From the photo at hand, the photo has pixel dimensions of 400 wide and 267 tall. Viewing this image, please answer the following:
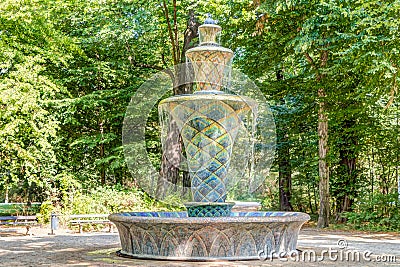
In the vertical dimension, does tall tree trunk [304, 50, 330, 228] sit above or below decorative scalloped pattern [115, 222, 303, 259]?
above

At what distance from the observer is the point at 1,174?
21.0 meters

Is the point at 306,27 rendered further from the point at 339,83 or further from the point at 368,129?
the point at 368,129

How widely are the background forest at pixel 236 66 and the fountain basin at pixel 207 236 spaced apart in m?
6.67

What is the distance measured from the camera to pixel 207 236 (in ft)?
26.2

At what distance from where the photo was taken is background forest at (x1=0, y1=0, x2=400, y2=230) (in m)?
14.8

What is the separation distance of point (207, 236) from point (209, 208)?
5.49 feet

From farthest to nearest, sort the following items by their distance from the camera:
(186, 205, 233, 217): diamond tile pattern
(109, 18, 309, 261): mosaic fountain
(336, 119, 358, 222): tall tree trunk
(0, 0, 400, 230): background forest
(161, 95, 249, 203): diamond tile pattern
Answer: (336, 119, 358, 222): tall tree trunk < (0, 0, 400, 230): background forest < (161, 95, 249, 203): diamond tile pattern < (186, 205, 233, 217): diamond tile pattern < (109, 18, 309, 261): mosaic fountain

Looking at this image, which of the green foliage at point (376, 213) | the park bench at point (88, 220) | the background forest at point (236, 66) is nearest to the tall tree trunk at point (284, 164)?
the background forest at point (236, 66)

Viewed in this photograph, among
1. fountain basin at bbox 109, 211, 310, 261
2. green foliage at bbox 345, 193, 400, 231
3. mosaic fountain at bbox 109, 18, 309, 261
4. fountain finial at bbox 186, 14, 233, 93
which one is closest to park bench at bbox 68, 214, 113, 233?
mosaic fountain at bbox 109, 18, 309, 261

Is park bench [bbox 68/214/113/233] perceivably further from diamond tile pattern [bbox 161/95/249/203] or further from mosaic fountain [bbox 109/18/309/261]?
diamond tile pattern [bbox 161/95/249/203]

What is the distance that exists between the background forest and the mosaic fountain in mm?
4484

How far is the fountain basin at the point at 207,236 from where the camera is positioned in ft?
25.8

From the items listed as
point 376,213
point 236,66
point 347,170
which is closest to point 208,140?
point 376,213

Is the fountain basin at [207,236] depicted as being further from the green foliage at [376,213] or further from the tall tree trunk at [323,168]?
the green foliage at [376,213]
